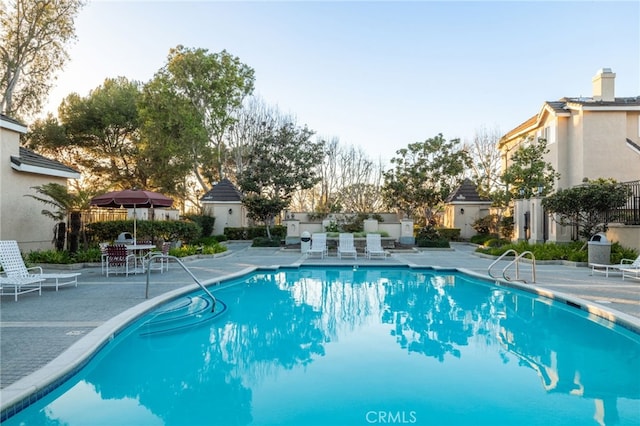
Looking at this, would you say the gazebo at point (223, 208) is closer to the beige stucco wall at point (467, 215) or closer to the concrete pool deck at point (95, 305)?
the concrete pool deck at point (95, 305)

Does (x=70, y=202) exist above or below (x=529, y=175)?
below

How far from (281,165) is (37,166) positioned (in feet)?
42.5

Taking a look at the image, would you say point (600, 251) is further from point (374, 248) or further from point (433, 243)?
point (433, 243)

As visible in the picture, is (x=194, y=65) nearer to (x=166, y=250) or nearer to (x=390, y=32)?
(x=390, y=32)

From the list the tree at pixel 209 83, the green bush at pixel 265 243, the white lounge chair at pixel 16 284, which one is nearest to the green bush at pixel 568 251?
the green bush at pixel 265 243

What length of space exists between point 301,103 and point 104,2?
57.0ft

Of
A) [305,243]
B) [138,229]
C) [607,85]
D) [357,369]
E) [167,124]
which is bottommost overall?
[357,369]

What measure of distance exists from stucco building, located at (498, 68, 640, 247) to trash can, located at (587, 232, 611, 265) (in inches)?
203

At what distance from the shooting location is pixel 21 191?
13945 mm

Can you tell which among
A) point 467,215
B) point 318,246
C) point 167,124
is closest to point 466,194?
point 467,215

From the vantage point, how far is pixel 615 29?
12.8m

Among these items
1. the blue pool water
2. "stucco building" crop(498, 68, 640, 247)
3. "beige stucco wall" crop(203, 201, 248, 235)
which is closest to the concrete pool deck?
the blue pool water

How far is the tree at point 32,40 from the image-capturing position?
20594mm

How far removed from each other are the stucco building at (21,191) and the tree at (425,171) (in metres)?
17.0
